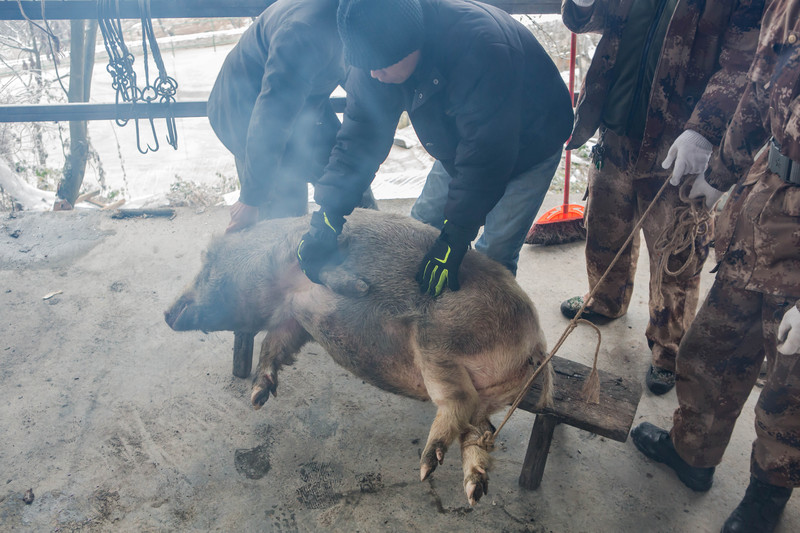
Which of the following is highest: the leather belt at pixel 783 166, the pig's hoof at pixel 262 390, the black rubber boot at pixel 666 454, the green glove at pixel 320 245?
the leather belt at pixel 783 166

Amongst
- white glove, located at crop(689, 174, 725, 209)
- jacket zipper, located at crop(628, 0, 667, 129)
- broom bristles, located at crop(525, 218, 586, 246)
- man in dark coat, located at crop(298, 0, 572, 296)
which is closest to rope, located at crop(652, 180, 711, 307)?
white glove, located at crop(689, 174, 725, 209)

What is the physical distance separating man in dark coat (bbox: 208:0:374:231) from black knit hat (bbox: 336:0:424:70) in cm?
93

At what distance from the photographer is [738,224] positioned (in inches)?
84.0

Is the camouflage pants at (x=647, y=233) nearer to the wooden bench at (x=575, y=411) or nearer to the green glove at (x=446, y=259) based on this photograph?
the wooden bench at (x=575, y=411)

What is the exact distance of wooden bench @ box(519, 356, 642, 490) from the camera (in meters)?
2.49

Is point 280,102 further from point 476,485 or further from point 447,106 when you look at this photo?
point 476,485

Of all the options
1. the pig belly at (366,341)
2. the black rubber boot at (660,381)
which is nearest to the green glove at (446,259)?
the pig belly at (366,341)

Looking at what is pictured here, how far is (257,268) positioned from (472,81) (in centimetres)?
151

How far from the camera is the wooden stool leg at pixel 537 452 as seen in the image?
103 inches

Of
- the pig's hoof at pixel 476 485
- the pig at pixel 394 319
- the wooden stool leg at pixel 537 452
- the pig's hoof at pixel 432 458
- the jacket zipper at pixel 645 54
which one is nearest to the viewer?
the pig's hoof at pixel 476 485

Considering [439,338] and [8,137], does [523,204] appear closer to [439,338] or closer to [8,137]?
[439,338]

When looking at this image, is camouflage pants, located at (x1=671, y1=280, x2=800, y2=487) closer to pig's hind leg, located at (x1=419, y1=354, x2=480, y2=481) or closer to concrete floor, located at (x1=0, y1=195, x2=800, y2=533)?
concrete floor, located at (x1=0, y1=195, x2=800, y2=533)

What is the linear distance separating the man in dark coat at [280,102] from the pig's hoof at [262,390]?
980 mm

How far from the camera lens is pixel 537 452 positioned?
267 cm
